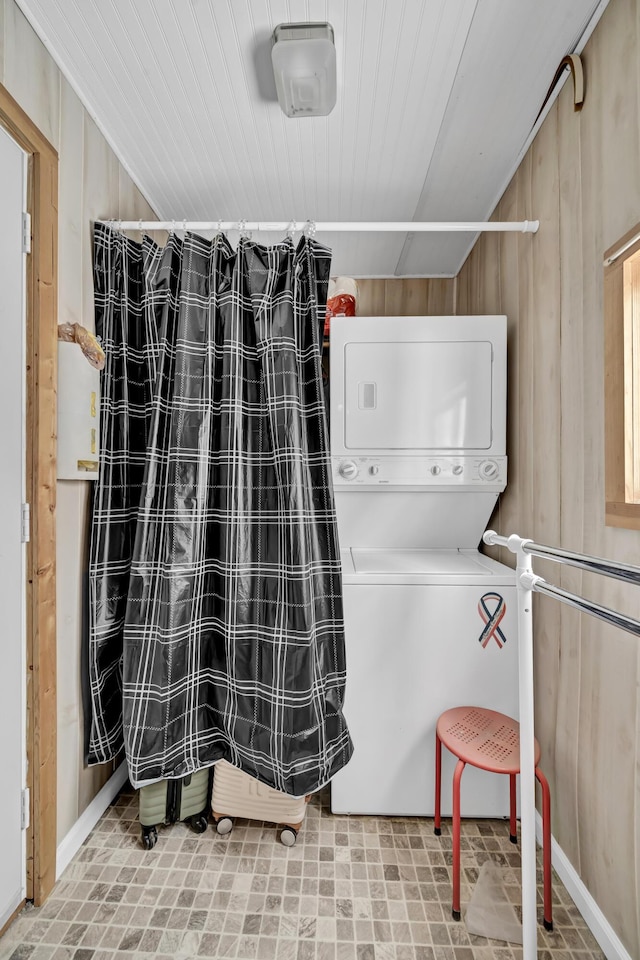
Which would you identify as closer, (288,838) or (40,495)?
(40,495)

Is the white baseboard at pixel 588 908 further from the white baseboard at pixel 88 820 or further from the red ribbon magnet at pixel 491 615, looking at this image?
the white baseboard at pixel 88 820

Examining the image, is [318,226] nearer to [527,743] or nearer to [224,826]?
[527,743]

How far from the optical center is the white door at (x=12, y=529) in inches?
53.1

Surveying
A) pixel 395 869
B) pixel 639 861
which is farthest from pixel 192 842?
pixel 639 861

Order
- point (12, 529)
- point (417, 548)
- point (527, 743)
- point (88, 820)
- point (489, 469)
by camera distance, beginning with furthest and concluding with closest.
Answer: point (417, 548) → point (489, 469) → point (88, 820) → point (12, 529) → point (527, 743)

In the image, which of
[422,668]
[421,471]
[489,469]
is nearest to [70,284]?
[421,471]

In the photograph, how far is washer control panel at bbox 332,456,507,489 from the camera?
2072 millimetres

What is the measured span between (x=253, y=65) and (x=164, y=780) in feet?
7.88

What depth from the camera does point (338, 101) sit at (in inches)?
68.0

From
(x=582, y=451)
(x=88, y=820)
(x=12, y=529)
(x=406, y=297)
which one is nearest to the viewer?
(x=12, y=529)

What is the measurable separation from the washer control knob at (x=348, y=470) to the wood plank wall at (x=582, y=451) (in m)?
0.67

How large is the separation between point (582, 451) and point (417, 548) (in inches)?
40.1

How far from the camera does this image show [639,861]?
1.21 metres

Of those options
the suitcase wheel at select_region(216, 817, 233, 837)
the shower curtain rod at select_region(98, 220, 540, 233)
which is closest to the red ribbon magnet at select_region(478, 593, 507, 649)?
the suitcase wheel at select_region(216, 817, 233, 837)
